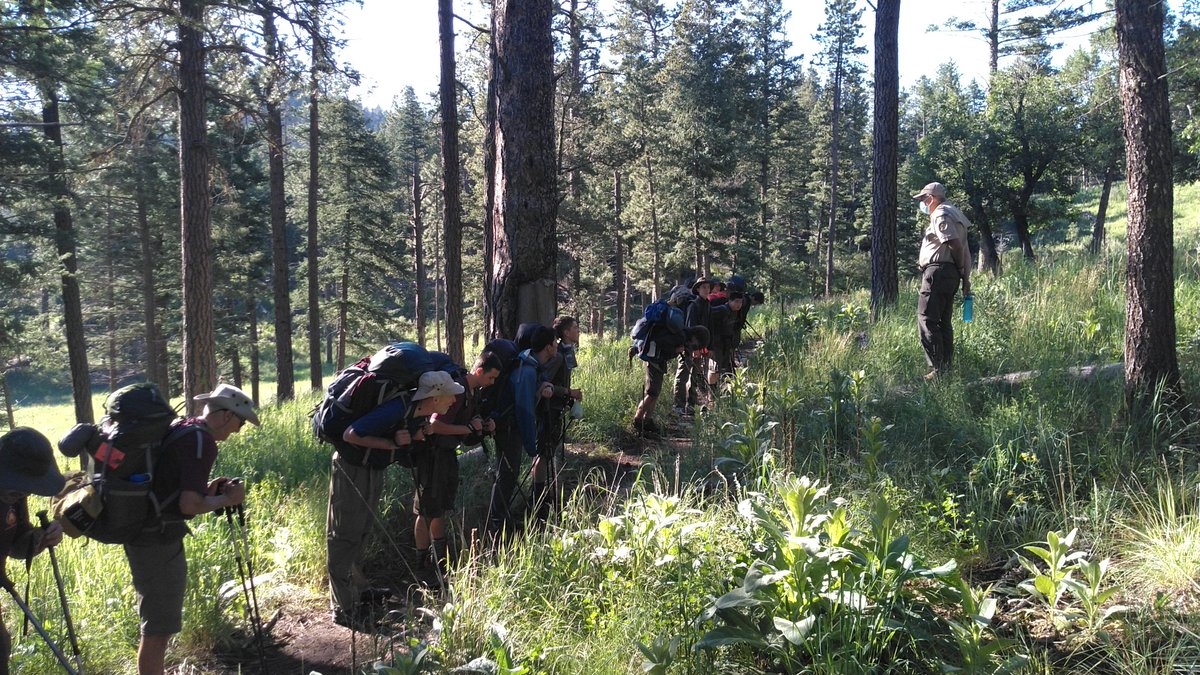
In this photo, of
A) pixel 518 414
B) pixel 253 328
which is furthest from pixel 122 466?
pixel 253 328

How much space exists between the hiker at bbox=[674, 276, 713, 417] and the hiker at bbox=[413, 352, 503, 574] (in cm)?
354

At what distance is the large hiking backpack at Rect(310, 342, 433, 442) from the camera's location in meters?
Answer: 4.23

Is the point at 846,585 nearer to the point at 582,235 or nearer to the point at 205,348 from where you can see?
the point at 205,348

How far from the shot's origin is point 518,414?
4973 millimetres

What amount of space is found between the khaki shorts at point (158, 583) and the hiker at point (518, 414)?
2050mm

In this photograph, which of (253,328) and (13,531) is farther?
(253,328)

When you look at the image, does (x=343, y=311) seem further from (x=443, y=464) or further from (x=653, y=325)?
(x=443, y=464)

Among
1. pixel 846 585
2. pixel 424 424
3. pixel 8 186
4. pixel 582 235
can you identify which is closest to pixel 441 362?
pixel 424 424

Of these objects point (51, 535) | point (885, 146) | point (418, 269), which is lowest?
point (51, 535)

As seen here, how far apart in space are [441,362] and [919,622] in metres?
3.08

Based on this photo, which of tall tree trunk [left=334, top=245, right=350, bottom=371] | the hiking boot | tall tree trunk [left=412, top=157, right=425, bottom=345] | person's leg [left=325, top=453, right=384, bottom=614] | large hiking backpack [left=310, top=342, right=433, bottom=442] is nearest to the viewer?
large hiking backpack [left=310, top=342, right=433, bottom=442]

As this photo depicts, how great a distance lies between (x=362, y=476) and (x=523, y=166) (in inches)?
130

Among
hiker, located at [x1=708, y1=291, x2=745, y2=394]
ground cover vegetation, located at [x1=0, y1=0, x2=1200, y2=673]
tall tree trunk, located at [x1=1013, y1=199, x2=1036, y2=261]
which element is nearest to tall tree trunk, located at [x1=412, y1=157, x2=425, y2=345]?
ground cover vegetation, located at [x1=0, y1=0, x2=1200, y2=673]

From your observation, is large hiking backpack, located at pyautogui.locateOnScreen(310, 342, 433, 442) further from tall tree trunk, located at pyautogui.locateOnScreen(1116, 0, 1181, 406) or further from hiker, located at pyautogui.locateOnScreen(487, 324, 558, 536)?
tall tree trunk, located at pyautogui.locateOnScreen(1116, 0, 1181, 406)
